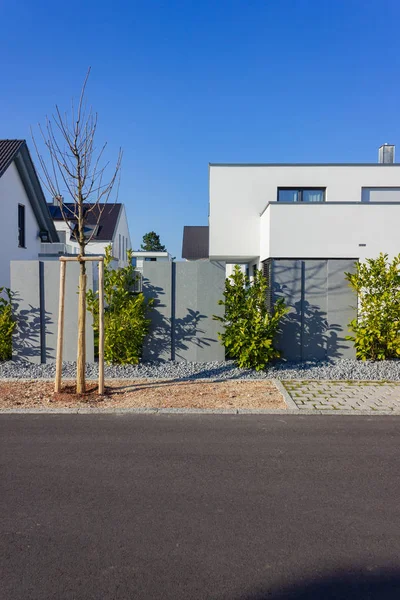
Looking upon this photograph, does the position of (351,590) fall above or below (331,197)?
below

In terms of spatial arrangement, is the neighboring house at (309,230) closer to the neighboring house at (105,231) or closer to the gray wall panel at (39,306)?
the gray wall panel at (39,306)

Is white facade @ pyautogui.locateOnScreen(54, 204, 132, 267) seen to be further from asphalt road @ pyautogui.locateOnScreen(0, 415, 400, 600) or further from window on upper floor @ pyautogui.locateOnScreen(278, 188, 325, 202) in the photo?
asphalt road @ pyautogui.locateOnScreen(0, 415, 400, 600)

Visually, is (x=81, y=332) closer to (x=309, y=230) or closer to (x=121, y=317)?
(x=121, y=317)

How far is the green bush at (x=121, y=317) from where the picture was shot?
8.26 metres

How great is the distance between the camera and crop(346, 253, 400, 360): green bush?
27.5 feet

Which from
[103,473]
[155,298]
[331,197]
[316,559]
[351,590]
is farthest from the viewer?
[331,197]

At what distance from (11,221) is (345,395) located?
46.7 ft

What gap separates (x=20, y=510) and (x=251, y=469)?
→ 2.00 meters

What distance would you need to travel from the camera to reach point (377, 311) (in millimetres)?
8406

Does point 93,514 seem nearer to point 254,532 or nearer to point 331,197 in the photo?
point 254,532

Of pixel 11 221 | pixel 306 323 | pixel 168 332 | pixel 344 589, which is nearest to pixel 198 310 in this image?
pixel 168 332

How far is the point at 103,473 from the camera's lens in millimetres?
4176

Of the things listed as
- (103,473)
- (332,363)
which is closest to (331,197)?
(332,363)

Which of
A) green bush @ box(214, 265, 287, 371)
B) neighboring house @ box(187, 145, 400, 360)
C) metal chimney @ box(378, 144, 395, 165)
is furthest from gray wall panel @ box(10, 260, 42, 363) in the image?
metal chimney @ box(378, 144, 395, 165)
